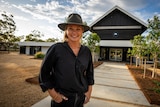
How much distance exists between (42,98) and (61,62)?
316 cm

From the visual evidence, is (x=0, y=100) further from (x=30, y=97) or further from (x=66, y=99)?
(x=66, y=99)

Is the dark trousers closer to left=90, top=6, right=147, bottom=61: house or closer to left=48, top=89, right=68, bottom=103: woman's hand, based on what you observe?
left=48, top=89, right=68, bottom=103: woman's hand

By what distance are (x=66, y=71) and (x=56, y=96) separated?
1.08ft

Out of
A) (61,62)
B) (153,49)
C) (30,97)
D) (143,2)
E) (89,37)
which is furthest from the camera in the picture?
(89,37)

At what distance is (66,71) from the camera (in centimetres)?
171

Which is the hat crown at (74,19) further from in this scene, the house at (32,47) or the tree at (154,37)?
the house at (32,47)

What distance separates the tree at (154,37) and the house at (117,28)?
10.6m

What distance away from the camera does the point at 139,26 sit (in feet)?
67.4

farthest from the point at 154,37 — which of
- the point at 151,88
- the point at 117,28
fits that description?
the point at 117,28

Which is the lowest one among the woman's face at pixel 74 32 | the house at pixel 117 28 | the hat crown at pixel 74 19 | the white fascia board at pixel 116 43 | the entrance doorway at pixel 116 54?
the entrance doorway at pixel 116 54

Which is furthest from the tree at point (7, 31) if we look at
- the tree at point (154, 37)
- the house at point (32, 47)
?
the tree at point (154, 37)

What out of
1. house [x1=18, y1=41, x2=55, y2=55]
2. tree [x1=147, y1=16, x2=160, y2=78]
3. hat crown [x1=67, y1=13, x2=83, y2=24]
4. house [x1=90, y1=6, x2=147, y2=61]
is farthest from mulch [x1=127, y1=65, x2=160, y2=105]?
house [x1=18, y1=41, x2=55, y2=55]

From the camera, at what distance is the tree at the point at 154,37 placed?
28.7ft


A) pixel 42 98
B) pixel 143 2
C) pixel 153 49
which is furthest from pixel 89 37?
pixel 42 98
